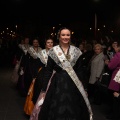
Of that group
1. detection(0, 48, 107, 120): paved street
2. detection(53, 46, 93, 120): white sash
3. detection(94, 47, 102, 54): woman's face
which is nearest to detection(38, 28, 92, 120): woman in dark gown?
detection(53, 46, 93, 120): white sash

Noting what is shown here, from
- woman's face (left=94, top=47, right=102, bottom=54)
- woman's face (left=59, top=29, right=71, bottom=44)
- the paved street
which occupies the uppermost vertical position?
woman's face (left=59, top=29, right=71, bottom=44)

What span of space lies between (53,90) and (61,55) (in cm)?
57

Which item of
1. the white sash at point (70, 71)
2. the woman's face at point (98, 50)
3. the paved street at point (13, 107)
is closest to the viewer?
the white sash at point (70, 71)

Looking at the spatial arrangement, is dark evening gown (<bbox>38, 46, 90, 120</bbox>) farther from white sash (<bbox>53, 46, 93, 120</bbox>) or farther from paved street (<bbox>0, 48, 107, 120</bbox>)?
paved street (<bbox>0, 48, 107, 120</bbox>)

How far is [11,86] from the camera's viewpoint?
39.0ft

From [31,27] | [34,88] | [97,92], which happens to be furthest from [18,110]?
[31,27]

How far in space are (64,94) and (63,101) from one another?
0.37ft

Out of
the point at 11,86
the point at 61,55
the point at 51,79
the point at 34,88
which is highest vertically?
the point at 61,55

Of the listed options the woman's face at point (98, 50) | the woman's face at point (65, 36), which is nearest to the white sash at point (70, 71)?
the woman's face at point (65, 36)

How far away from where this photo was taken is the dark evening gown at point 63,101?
5195mm

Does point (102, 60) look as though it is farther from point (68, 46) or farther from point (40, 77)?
point (68, 46)

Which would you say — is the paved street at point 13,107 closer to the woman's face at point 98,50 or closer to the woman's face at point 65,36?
the woman's face at point 98,50

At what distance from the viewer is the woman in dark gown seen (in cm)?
520

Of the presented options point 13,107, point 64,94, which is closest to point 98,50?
point 13,107
